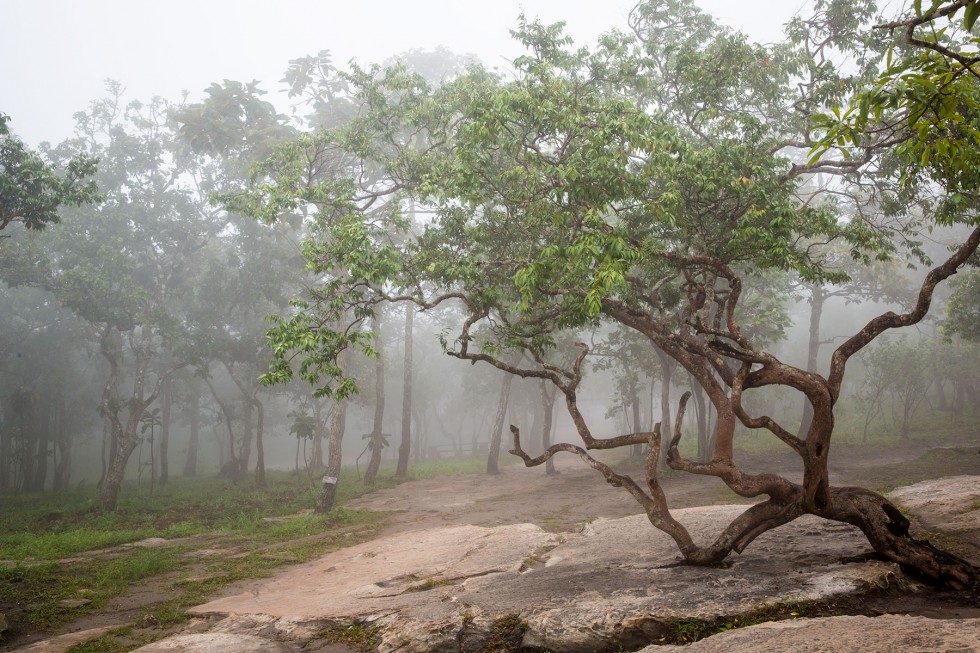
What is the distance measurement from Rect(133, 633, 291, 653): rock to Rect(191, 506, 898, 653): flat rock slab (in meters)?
0.69

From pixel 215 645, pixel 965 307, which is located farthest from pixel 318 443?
pixel 965 307

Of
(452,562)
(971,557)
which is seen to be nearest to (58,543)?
(452,562)

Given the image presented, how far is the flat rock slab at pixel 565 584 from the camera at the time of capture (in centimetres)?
646

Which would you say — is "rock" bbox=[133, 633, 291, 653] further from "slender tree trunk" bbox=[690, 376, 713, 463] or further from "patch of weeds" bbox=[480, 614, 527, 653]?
"slender tree trunk" bbox=[690, 376, 713, 463]

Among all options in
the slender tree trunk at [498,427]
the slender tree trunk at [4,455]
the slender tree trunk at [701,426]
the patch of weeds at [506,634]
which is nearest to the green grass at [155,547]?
the slender tree trunk at [498,427]

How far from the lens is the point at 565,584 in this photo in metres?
7.84

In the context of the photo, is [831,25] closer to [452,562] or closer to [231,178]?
[452,562]

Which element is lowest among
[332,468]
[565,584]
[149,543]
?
[149,543]

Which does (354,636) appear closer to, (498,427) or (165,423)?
(498,427)

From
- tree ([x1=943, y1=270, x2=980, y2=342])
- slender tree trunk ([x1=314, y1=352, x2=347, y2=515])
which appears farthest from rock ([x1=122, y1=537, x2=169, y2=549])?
tree ([x1=943, y1=270, x2=980, y2=342])

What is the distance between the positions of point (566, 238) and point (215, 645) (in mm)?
7490

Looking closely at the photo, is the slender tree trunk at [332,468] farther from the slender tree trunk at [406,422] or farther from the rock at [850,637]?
the rock at [850,637]

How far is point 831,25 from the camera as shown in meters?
13.4

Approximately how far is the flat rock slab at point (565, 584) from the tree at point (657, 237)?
0.65 metres
